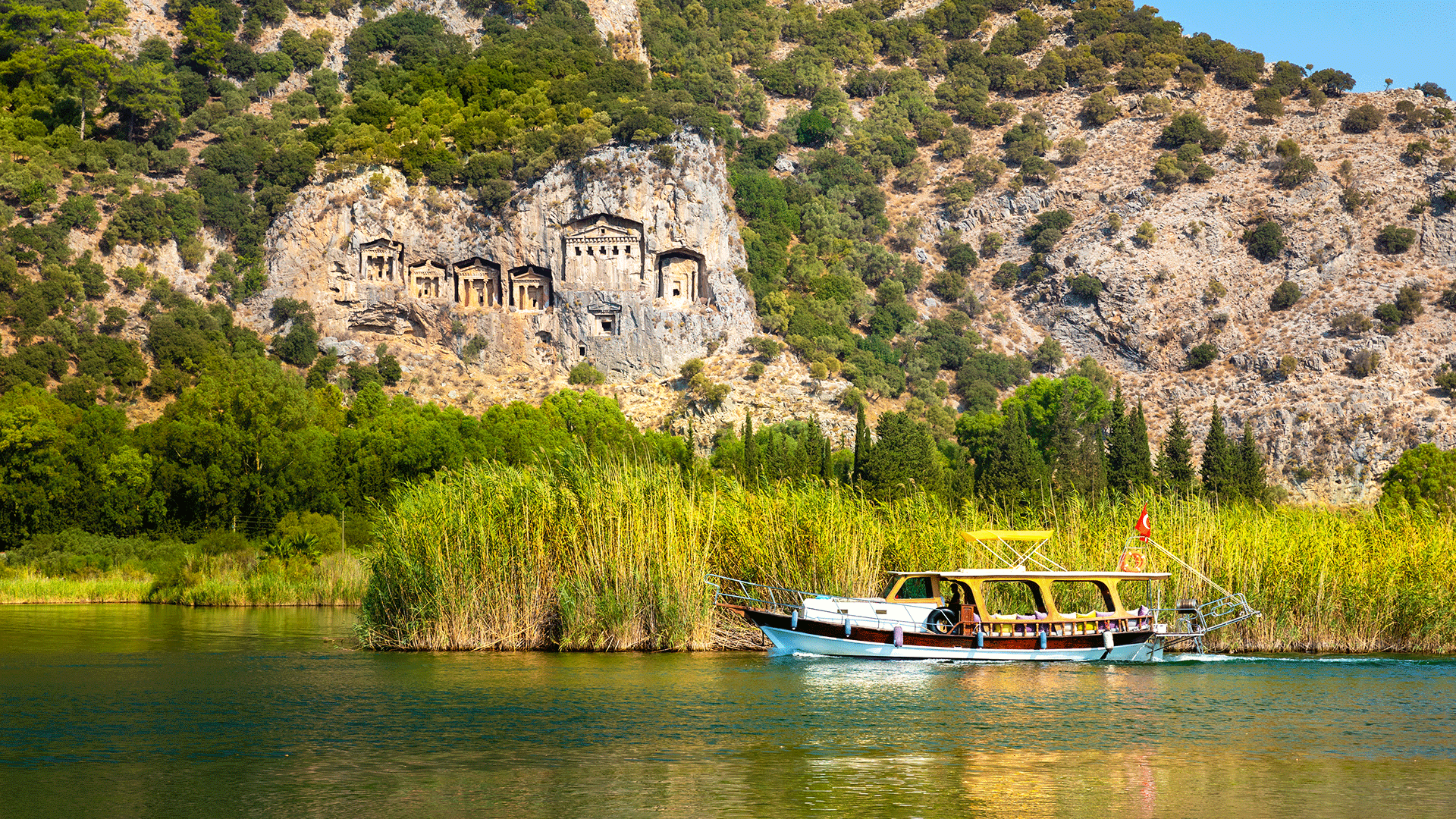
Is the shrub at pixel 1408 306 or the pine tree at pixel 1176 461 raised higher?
the shrub at pixel 1408 306

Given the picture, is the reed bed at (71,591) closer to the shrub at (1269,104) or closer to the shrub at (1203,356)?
the shrub at (1203,356)

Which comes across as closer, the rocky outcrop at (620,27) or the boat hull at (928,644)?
the boat hull at (928,644)

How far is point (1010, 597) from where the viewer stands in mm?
34688

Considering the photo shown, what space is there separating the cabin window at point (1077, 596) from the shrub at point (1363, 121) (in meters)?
139

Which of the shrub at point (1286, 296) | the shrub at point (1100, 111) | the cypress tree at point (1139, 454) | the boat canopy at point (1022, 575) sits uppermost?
the shrub at point (1100, 111)

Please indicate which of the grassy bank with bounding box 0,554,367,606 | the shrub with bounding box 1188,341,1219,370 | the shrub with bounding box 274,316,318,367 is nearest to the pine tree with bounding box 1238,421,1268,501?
the grassy bank with bounding box 0,554,367,606

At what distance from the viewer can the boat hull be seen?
1256 inches

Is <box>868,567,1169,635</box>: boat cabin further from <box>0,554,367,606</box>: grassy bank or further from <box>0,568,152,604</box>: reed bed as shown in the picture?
<box>0,568,152,604</box>: reed bed

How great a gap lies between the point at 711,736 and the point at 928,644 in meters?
11.4

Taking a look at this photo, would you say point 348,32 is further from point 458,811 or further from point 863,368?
point 458,811

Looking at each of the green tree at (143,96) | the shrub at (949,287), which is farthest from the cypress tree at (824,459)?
the green tree at (143,96)

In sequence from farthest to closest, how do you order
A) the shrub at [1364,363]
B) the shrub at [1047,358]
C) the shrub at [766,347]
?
the shrub at [1047,358] < the shrub at [1364,363] < the shrub at [766,347]

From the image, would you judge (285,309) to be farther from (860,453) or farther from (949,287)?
(949,287)

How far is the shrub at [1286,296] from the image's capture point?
138 m
